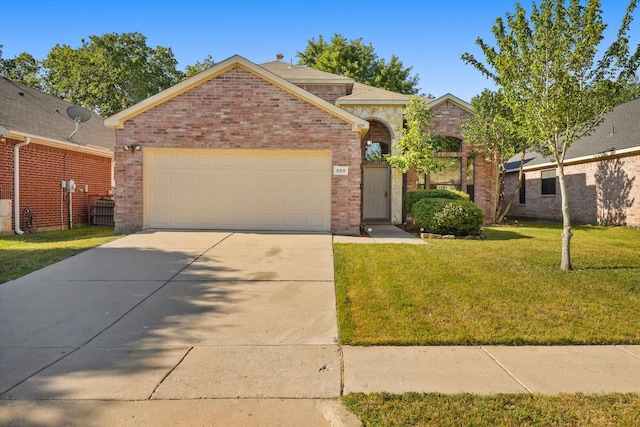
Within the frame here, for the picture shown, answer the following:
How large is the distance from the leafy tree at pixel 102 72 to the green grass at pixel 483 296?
2803cm

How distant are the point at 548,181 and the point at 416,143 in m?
9.45

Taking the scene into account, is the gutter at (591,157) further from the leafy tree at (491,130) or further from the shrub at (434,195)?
the shrub at (434,195)

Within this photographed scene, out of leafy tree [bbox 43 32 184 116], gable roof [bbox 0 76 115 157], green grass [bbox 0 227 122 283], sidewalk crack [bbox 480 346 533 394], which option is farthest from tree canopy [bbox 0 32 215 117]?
sidewalk crack [bbox 480 346 533 394]

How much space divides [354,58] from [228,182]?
25.0m

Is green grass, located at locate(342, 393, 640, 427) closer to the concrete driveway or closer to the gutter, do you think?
the concrete driveway

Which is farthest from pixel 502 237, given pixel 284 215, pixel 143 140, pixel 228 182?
pixel 143 140

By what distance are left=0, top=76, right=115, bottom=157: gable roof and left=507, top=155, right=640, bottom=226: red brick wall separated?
20239 millimetres

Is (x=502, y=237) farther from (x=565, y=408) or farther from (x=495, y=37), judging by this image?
(x=565, y=408)

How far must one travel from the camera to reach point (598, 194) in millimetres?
16875

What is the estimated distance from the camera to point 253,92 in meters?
11.1

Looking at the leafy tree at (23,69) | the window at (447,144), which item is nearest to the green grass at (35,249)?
the window at (447,144)

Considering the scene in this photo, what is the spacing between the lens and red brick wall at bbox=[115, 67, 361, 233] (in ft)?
36.6

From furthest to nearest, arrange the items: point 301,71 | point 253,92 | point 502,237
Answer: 1. point 301,71
2. point 502,237
3. point 253,92

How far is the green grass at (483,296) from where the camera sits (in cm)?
428
